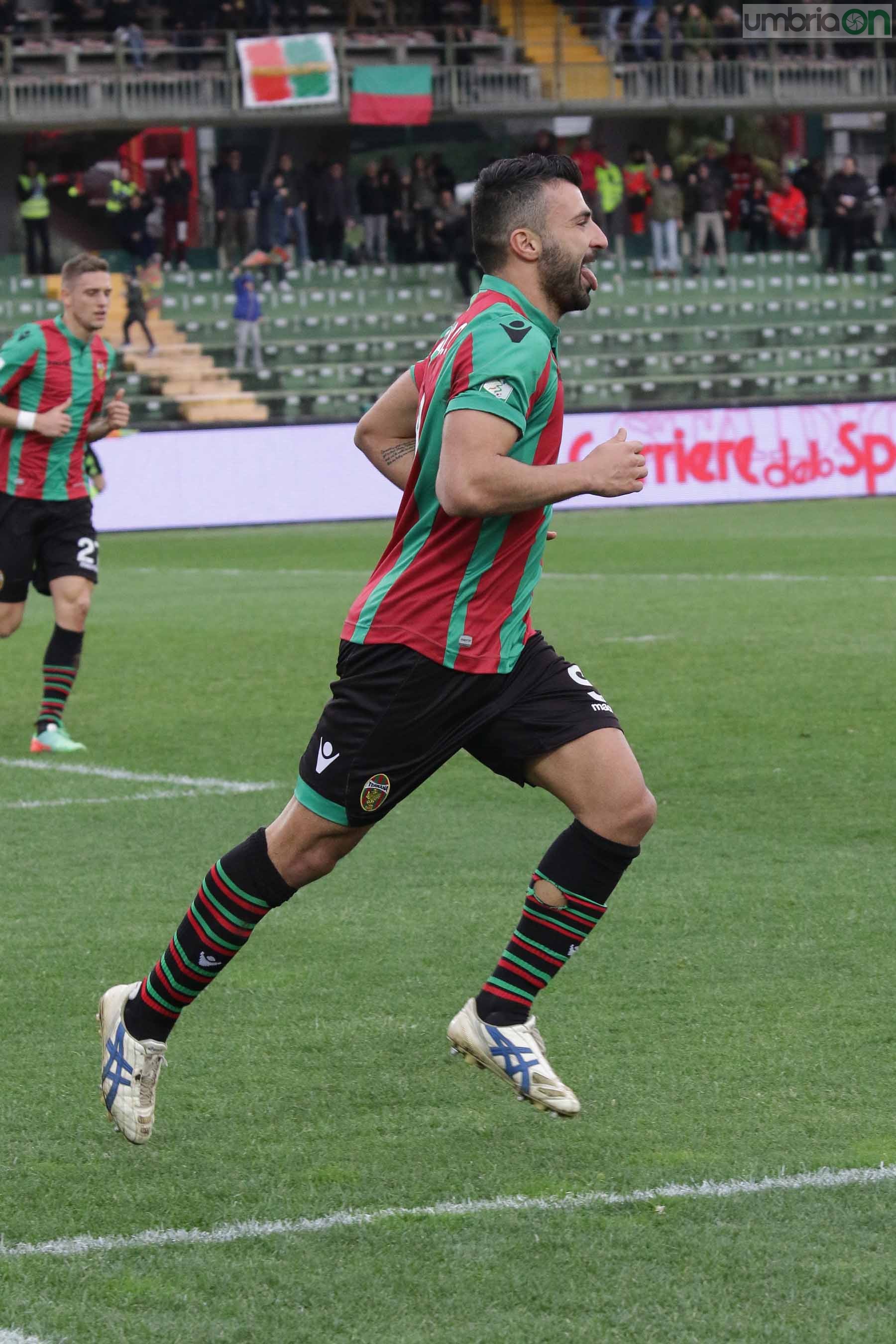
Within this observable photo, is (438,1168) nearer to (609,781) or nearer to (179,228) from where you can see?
(609,781)

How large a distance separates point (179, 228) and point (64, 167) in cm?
429

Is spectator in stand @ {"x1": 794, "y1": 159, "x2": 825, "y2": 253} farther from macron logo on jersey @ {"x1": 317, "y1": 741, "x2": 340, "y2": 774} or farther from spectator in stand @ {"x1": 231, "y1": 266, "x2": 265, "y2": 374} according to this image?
macron logo on jersey @ {"x1": 317, "y1": 741, "x2": 340, "y2": 774}

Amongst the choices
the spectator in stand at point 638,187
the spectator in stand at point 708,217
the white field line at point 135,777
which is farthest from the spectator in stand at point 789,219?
the white field line at point 135,777

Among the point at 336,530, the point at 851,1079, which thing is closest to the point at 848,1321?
the point at 851,1079

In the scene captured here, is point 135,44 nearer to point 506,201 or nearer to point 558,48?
point 558,48

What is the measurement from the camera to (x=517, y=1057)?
4.15 metres

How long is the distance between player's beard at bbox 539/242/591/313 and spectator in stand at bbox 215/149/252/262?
1110 inches

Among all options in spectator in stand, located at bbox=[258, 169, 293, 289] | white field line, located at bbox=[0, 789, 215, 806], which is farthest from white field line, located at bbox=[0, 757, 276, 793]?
spectator in stand, located at bbox=[258, 169, 293, 289]

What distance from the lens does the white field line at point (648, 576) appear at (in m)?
15.8

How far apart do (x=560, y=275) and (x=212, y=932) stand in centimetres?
151

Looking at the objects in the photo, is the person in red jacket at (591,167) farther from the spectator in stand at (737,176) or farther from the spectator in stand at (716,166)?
the spectator in stand at (737,176)

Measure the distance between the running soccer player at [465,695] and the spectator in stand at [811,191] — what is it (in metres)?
30.9

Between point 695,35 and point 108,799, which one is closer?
point 108,799

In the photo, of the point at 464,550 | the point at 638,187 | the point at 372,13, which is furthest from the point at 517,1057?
the point at 372,13
